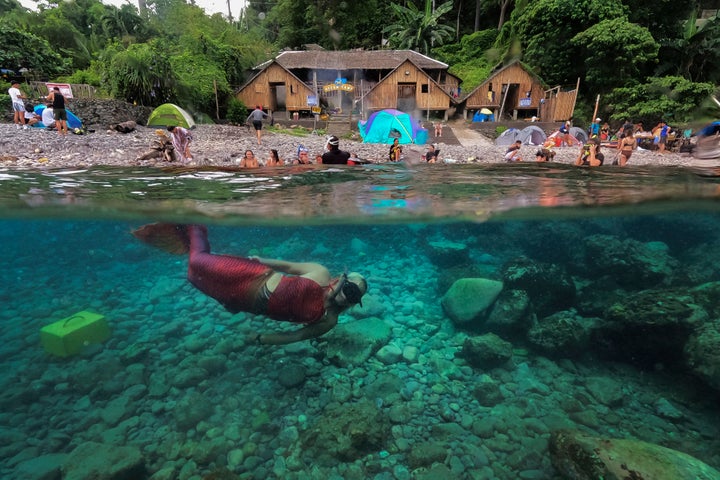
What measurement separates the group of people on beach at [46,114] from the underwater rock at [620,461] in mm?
19498

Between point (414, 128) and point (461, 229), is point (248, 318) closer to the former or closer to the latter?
point (461, 229)

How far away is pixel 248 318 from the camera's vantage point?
24.8 feet

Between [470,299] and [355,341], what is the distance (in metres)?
2.40

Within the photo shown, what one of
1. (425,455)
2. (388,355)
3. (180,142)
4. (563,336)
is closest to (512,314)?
(563,336)

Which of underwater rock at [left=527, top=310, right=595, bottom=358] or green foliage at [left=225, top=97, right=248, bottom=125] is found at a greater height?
green foliage at [left=225, top=97, right=248, bottom=125]

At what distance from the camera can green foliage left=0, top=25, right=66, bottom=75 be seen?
21.9 metres

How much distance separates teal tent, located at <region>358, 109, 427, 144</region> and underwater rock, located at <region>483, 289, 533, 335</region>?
16566mm

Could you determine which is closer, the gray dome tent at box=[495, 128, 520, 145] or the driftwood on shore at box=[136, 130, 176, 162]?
the driftwood on shore at box=[136, 130, 176, 162]

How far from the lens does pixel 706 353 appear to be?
5.27 meters

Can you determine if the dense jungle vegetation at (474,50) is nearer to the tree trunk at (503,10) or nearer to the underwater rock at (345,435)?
the tree trunk at (503,10)

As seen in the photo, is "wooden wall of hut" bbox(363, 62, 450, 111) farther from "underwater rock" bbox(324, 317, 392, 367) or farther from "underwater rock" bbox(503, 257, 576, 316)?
"underwater rock" bbox(324, 317, 392, 367)

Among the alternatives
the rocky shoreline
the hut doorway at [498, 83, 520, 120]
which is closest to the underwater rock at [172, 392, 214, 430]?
the rocky shoreline

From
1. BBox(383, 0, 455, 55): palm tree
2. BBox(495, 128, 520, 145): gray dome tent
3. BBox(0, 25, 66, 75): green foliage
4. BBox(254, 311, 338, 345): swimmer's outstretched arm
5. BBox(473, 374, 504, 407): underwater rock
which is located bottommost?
BBox(473, 374, 504, 407): underwater rock

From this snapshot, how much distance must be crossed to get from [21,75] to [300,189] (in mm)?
25639
